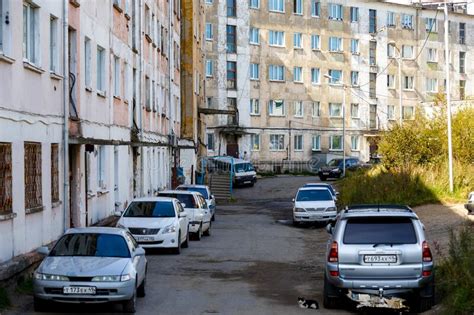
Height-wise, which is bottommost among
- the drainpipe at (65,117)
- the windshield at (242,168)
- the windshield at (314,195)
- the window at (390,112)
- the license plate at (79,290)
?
the license plate at (79,290)

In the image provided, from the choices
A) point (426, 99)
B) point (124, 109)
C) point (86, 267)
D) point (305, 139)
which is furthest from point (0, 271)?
point (426, 99)

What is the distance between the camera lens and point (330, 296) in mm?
13344

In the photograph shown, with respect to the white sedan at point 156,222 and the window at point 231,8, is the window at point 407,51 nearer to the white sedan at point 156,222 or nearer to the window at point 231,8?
the window at point 231,8

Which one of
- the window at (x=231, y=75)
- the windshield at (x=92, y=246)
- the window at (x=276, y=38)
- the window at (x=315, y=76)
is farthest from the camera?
the window at (x=315, y=76)

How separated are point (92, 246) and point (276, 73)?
58.0 meters

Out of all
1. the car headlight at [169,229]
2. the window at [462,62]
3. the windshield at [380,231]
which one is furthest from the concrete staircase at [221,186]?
the window at [462,62]

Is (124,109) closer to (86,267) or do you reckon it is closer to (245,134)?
(86,267)

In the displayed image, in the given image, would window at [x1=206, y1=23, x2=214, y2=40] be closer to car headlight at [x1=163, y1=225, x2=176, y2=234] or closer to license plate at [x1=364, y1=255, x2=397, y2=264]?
car headlight at [x1=163, y1=225, x2=176, y2=234]

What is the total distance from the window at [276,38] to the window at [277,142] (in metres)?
8.09

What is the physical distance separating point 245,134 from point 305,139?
22.1 feet

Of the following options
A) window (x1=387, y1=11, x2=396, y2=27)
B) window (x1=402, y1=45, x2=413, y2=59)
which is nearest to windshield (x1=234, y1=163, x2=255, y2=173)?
window (x1=387, y1=11, x2=396, y2=27)

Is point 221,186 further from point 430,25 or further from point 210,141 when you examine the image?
point 430,25

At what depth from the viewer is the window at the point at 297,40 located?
71688 millimetres

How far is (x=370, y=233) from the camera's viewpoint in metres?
12.8
